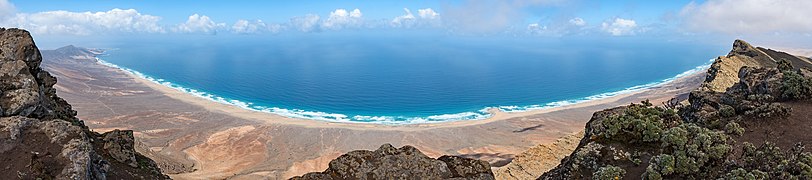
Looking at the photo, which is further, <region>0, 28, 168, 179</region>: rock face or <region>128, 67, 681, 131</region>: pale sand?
<region>128, 67, 681, 131</region>: pale sand

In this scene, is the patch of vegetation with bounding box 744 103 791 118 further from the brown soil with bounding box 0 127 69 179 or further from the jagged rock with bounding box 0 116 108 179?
the brown soil with bounding box 0 127 69 179

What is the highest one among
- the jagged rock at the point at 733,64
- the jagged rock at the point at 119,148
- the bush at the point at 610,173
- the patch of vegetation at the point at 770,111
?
the jagged rock at the point at 733,64

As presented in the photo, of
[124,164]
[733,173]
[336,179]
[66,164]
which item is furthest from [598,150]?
[124,164]

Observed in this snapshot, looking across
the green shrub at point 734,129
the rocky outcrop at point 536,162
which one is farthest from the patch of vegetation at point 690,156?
the rocky outcrop at point 536,162

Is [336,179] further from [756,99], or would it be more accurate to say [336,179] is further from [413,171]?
[756,99]

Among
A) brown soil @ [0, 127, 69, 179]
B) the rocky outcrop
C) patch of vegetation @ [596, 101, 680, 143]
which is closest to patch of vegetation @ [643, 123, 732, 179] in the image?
patch of vegetation @ [596, 101, 680, 143]

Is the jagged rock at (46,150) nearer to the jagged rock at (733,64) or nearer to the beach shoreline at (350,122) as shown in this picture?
the jagged rock at (733,64)

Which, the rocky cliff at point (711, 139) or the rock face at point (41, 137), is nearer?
the rock face at point (41, 137)
